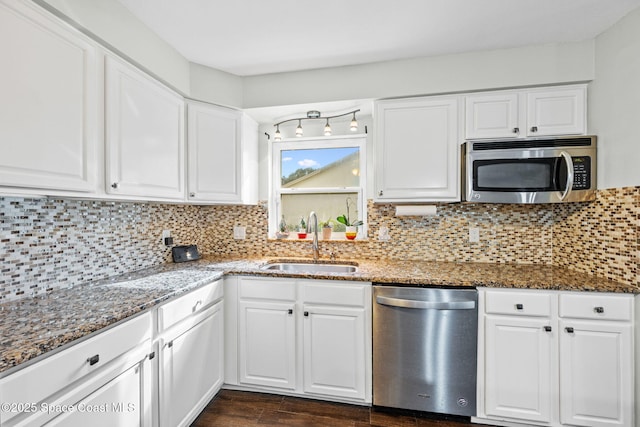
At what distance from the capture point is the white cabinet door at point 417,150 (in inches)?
88.0

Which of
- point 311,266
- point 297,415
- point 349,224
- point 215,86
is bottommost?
point 297,415

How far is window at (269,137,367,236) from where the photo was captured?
9.35 ft

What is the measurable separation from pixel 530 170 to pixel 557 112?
43 centimetres

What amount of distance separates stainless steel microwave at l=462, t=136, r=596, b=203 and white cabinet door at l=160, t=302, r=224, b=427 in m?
1.98

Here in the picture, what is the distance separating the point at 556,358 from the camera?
5.91 ft

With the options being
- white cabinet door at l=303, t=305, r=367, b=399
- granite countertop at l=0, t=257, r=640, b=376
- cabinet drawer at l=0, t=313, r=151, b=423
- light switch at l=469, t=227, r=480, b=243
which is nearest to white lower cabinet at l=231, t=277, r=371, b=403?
white cabinet door at l=303, t=305, r=367, b=399

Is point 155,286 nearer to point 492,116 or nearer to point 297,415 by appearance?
point 297,415

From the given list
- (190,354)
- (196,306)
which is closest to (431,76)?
(196,306)

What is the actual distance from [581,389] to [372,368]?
3.87 ft

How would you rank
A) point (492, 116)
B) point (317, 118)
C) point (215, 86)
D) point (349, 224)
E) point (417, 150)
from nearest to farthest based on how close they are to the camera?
point (492, 116) < point (417, 150) < point (215, 86) < point (317, 118) < point (349, 224)

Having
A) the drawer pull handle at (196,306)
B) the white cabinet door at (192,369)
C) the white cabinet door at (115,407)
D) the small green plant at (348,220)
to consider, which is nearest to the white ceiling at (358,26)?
the small green plant at (348,220)

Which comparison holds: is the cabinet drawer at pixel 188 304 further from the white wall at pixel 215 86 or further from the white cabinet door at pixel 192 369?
the white wall at pixel 215 86

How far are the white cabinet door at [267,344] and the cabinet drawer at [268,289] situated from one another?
5 cm

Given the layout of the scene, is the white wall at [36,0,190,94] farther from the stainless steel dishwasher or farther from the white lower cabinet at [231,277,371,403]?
the stainless steel dishwasher
